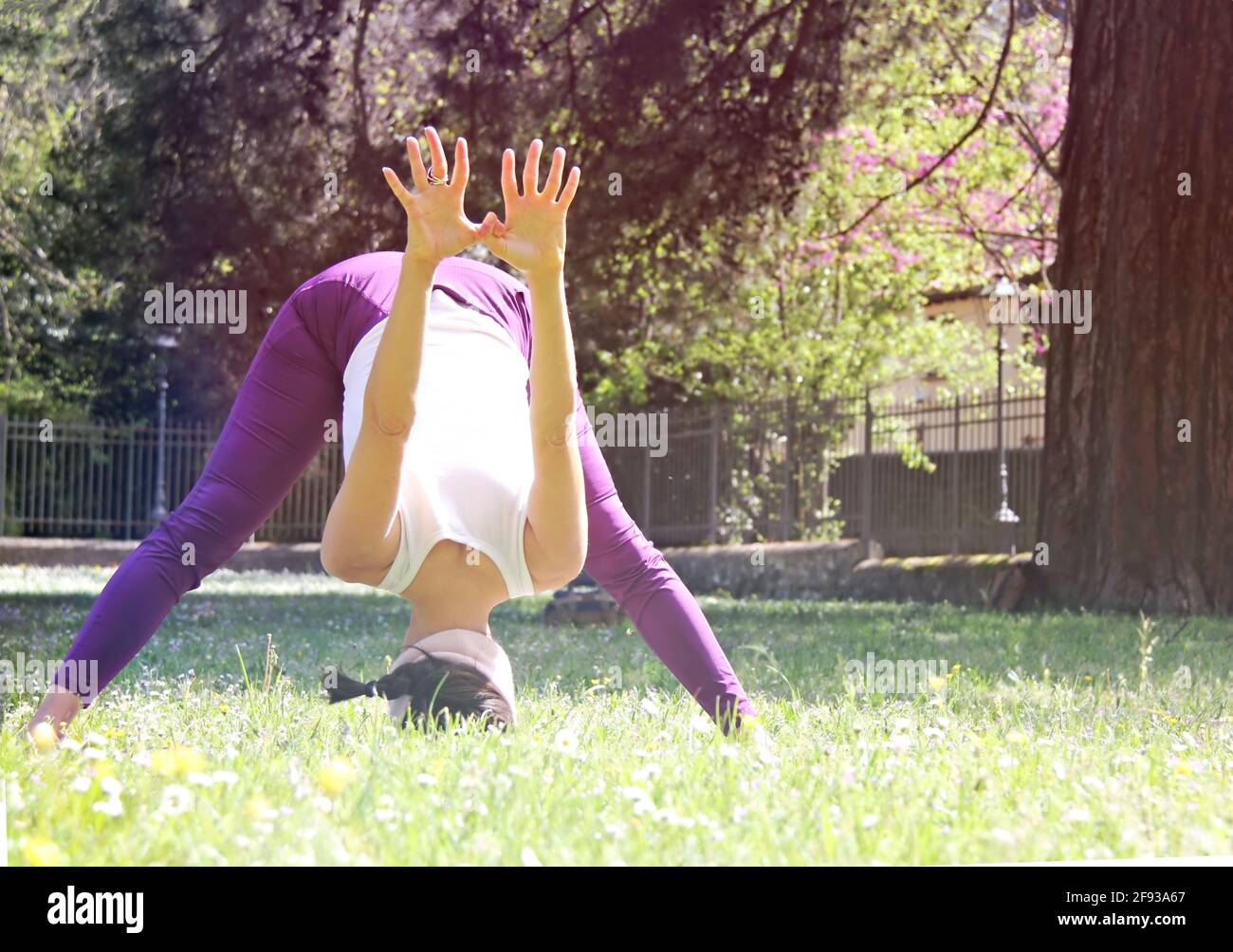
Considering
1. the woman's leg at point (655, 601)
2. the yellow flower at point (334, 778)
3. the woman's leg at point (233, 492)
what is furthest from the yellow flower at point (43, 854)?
the woman's leg at point (655, 601)

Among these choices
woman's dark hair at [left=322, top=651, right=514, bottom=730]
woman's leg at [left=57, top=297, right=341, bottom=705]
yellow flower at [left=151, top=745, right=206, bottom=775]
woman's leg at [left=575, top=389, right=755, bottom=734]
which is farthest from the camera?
woman's leg at [left=575, top=389, right=755, bottom=734]

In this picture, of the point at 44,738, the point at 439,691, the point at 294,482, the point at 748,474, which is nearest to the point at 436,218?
the point at 294,482

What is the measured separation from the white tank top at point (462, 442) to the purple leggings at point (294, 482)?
146 mm

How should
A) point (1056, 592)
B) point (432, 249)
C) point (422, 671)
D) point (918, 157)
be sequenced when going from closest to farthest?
1. point (432, 249)
2. point (422, 671)
3. point (1056, 592)
4. point (918, 157)

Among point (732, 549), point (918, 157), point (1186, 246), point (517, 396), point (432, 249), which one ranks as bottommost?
point (732, 549)

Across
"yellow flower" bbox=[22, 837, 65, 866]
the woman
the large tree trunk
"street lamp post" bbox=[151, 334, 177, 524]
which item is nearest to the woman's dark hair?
the woman

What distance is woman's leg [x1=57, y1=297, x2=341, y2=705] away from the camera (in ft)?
11.3

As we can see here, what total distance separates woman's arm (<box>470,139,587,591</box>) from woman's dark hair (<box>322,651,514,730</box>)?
1.02 feet

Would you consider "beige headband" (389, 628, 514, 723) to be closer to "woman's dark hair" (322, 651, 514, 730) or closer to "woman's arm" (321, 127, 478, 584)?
"woman's dark hair" (322, 651, 514, 730)

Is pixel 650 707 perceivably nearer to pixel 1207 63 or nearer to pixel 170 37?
pixel 1207 63

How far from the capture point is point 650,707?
3867mm

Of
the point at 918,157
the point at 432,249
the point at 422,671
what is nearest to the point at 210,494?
the point at 422,671

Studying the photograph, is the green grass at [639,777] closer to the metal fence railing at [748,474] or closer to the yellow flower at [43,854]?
the yellow flower at [43,854]
